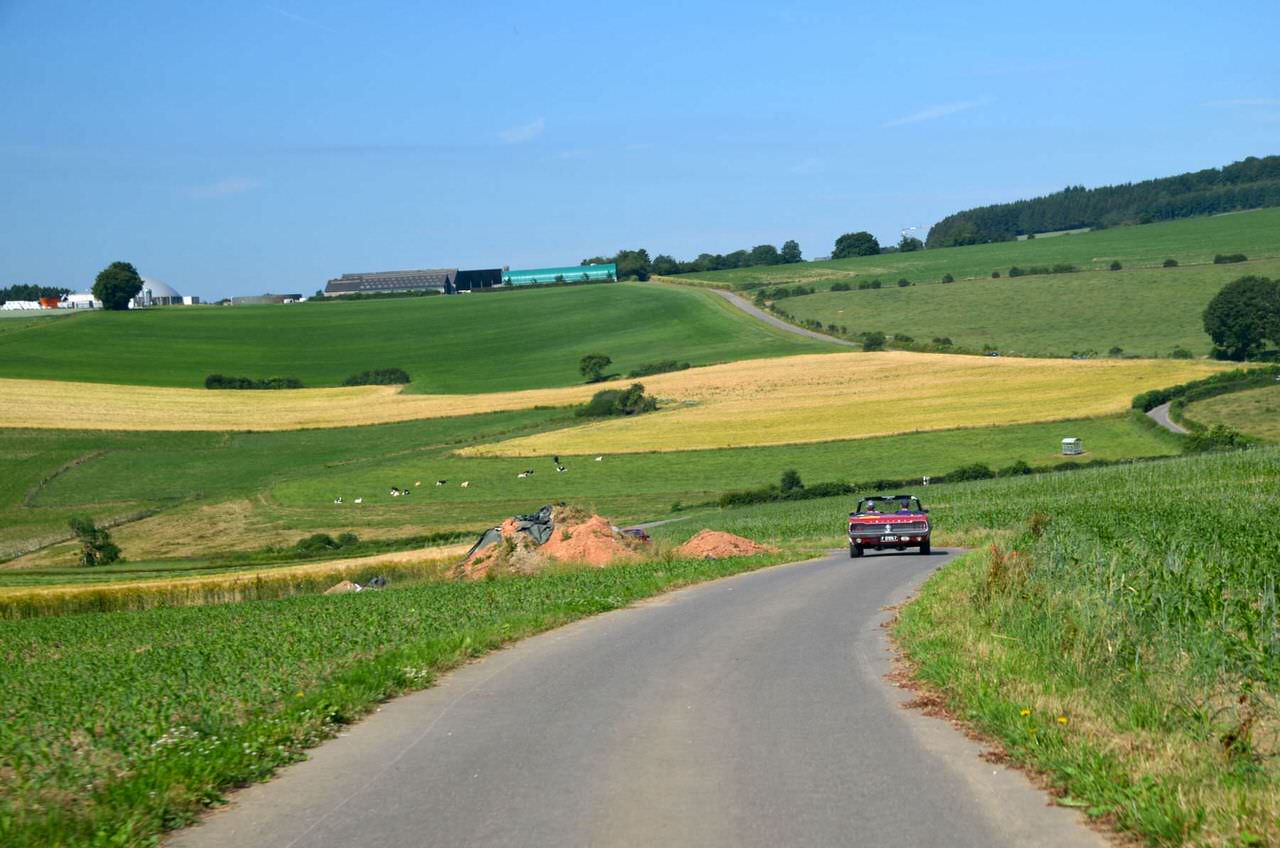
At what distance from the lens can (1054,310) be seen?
125 m

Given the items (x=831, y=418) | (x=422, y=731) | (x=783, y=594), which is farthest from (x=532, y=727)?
(x=831, y=418)

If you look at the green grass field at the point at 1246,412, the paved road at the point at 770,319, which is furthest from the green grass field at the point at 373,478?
the paved road at the point at 770,319

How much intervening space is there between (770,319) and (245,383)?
53.7 meters

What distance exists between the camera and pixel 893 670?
43.8ft

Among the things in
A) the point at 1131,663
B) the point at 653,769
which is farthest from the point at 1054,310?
the point at 653,769

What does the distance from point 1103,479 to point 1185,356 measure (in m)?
54.2

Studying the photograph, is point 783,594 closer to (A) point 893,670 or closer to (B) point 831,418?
(A) point 893,670

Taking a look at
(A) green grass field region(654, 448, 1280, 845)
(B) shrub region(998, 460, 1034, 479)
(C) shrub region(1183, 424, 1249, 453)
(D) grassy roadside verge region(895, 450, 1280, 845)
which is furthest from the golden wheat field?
(D) grassy roadside verge region(895, 450, 1280, 845)

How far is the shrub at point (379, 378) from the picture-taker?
401 feet

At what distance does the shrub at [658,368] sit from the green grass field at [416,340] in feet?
6.97

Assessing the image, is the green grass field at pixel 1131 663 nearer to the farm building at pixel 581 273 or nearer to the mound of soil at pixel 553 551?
the mound of soil at pixel 553 551

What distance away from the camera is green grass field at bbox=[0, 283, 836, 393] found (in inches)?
4656

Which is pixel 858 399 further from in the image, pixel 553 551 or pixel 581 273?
pixel 581 273

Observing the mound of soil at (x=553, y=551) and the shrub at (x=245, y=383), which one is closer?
the mound of soil at (x=553, y=551)
